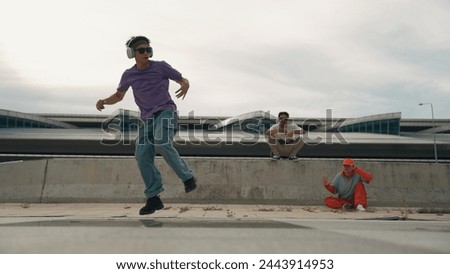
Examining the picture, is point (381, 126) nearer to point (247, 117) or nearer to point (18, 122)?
point (247, 117)

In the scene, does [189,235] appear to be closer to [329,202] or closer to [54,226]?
[54,226]

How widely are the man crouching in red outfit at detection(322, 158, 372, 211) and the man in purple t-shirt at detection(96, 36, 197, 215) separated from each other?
3479 millimetres

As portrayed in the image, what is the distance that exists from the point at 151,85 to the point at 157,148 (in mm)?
796

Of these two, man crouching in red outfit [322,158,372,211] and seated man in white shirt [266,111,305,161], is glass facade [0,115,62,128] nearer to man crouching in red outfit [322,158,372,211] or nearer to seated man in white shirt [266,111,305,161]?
seated man in white shirt [266,111,305,161]

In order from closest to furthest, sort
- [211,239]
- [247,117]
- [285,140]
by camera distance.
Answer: [211,239] → [285,140] → [247,117]

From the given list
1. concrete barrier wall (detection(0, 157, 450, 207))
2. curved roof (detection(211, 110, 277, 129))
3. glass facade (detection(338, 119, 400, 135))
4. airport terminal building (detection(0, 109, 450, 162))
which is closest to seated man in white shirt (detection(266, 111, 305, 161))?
concrete barrier wall (detection(0, 157, 450, 207))

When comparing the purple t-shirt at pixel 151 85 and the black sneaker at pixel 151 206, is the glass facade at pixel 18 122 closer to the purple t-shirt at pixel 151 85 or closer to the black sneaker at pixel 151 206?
the purple t-shirt at pixel 151 85

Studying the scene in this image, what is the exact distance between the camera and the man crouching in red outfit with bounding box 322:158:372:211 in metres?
A: 6.26

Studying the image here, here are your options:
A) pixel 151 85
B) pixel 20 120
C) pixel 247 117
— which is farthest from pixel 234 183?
pixel 20 120

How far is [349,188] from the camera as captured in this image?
20.9ft

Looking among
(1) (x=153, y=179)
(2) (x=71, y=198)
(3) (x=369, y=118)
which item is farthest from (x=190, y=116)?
(1) (x=153, y=179)

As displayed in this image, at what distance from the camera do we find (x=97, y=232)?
3.02 metres

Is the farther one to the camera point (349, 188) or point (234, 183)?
point (234, 183)
